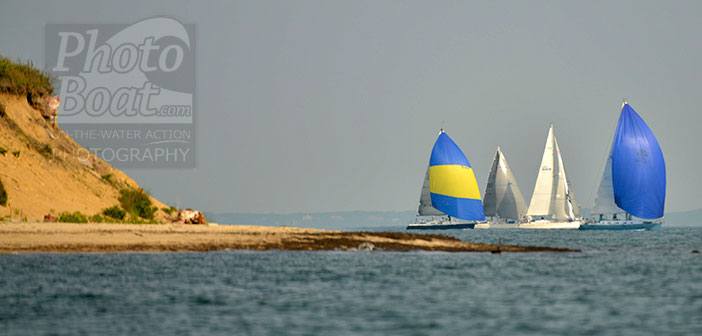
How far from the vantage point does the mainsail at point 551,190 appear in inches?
4902

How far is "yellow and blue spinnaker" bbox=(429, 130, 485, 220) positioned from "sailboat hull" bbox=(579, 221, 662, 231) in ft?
51.3

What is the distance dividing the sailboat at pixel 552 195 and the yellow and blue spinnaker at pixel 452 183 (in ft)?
27.4

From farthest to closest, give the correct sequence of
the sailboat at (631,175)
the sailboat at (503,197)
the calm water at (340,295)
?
the sailboat at (503,197), the sailboat at (631,175), the calm water at (340,295)

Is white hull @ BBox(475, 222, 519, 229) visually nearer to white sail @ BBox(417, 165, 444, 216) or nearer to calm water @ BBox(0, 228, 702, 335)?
white sail @ BBox(417, 165, 444, 216)

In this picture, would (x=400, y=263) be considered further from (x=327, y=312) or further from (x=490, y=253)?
(x=327, y=312)

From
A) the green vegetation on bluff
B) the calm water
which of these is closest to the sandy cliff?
the green vegetation on bluff

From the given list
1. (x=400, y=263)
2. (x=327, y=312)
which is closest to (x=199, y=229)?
(x=400, y=263)

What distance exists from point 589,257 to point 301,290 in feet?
75.9

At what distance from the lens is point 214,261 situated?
1654 inches

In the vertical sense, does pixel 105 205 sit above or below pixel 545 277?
above

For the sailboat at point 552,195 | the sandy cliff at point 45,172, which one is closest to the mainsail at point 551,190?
the sailboat at point 552,195

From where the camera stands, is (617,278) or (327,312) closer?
(327,312)

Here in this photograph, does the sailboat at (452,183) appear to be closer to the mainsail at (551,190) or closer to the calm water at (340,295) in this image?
the mainsail at (551,190)

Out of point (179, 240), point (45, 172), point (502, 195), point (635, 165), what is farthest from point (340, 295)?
point (502, 195)
